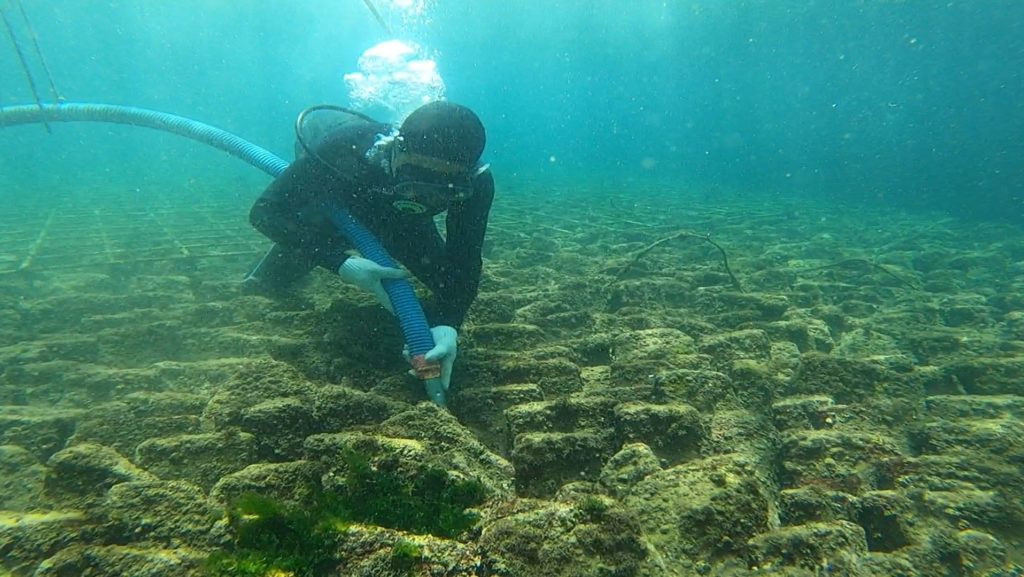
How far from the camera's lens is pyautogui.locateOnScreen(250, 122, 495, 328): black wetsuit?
3.84 metres

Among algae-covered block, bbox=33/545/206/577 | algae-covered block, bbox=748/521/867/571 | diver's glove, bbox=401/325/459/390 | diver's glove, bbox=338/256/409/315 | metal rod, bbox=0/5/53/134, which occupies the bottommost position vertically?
algae-covered block, bbox=748/521/867/571

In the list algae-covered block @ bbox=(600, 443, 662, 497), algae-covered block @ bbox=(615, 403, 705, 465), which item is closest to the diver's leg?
algae-covered block @ bbox=(615, 403, 705, 465)

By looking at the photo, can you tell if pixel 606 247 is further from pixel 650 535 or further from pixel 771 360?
pixel 650 535

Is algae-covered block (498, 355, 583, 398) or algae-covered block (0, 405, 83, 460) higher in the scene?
algae-covered block (0, 405, 83, 460)

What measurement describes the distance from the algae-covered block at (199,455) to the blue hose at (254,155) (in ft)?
3.61

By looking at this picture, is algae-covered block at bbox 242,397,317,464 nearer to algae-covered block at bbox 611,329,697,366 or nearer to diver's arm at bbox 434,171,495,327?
diver's arm at bbox 434,171,495,327

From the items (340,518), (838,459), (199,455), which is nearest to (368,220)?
(199,455)

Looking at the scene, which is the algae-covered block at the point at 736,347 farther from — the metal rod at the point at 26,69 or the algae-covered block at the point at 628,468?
the metal rod at the point at 26,69

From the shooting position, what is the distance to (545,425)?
274 centimetres

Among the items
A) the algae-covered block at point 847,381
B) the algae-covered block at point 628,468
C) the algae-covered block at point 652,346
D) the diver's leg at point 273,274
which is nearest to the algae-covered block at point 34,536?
the algae-covered block at point 628,468

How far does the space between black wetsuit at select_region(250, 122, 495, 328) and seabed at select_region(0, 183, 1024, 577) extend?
22.3 inches

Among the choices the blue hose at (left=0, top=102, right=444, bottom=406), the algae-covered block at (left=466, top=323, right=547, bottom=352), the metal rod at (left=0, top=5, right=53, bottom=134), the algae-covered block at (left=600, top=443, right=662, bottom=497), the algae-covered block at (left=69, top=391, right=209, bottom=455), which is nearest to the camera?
the algae-covered block at (left=600, top=443, right=662, bottom=497)

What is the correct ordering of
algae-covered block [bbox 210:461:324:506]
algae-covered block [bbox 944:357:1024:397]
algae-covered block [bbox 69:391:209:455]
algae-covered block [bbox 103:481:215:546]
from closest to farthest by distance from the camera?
algae-covered block [bbox 103:481:215:546] < algae-covered block [bbox 210:461:324:506] < algae-covered block [bbox 69:391:209:455] < algae-covered block [bbox 944:357:1024:397]

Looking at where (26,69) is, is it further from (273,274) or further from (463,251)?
(463,251)
